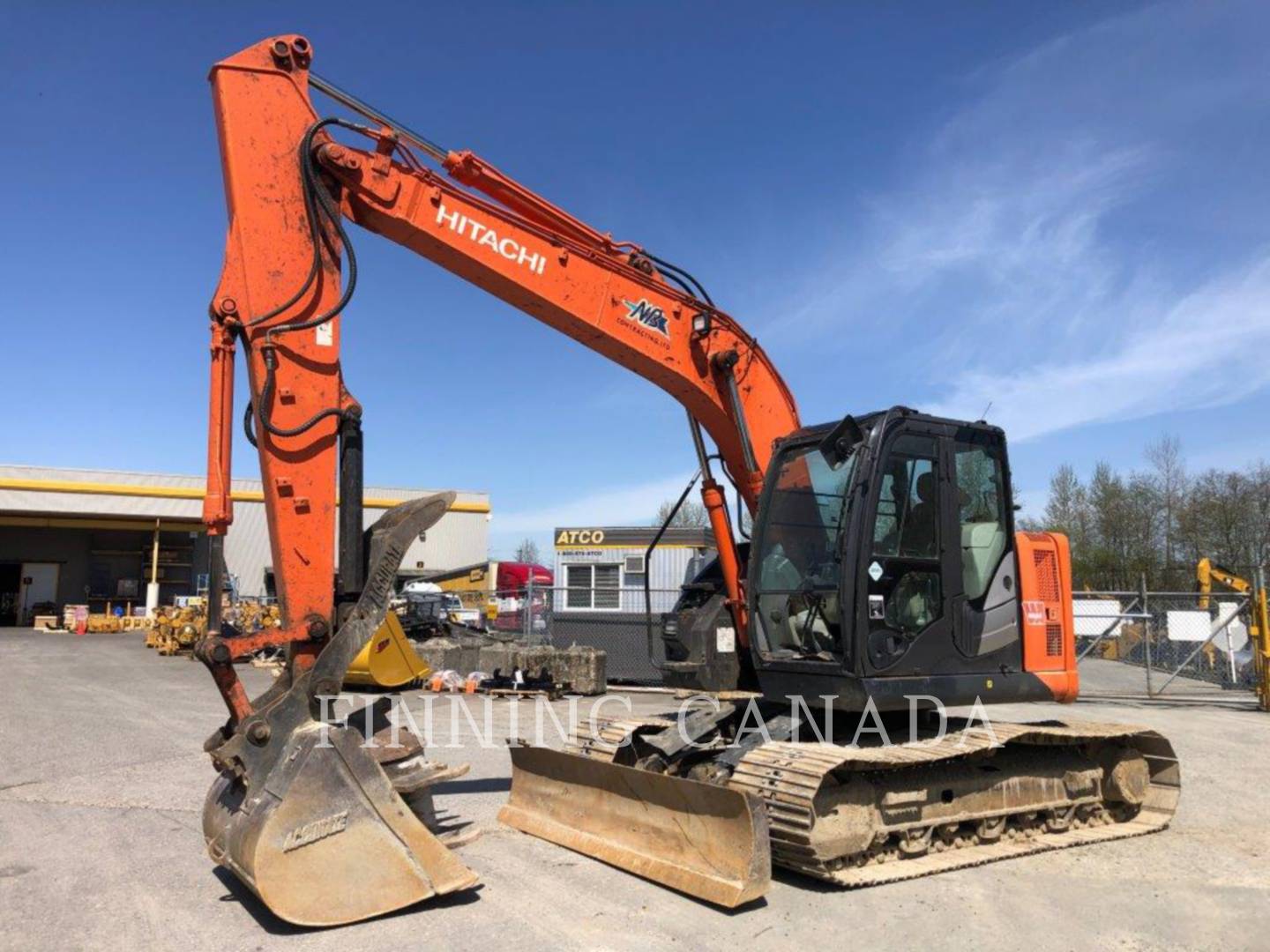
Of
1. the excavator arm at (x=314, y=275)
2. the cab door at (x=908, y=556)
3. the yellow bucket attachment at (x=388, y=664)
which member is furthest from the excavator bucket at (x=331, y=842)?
the yellow bucket attachment at (x=388, y=664)

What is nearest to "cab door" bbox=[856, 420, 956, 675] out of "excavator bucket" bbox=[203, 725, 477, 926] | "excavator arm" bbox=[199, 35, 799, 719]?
"excavator arm" bbox=[199, 35, 799, 719]

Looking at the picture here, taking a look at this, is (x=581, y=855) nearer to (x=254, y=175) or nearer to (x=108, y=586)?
(x=254, y=175)

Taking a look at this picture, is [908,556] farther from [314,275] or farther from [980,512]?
[314,275]

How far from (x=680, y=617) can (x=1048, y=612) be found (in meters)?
2.70

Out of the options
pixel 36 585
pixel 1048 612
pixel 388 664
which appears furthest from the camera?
pixel 36 585

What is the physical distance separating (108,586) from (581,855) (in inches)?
1493

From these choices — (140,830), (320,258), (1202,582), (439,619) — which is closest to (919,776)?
(320,258)

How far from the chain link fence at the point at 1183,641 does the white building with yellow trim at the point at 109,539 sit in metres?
23.7

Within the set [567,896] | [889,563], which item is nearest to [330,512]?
[567,896]

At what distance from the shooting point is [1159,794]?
24.8 ft

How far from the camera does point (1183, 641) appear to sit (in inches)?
663

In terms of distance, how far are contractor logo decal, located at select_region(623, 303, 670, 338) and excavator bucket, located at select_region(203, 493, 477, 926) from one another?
2.97 m

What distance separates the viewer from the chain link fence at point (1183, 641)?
15695mm

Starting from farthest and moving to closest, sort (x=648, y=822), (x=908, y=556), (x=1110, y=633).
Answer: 1. (x=1110, y=633)
2. (x=908, y=556)
3. (x=648, y=822)
